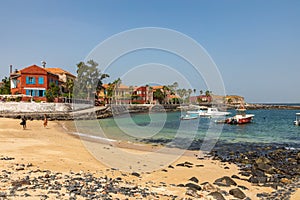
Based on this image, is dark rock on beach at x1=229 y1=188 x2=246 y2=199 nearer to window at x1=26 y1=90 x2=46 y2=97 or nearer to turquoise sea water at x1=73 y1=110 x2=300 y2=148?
turquoise sea water at x1=73 y1=110 x2=300 y2=148

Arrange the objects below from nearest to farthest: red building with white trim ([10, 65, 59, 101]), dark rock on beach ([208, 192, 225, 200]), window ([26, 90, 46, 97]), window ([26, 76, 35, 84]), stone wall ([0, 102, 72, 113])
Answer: dark rock on beach ([208, 192, 225, 200])
stone wall ([0, 102, 72, 113])
red building with white trim ([10, 65, 59, 101])
window ([26, 76, 35, 84])
window ([26, 90, 46, 97])

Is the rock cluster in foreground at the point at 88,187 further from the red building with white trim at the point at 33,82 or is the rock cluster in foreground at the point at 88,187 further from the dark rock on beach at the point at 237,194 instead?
the red building with white trim at the point at 33,82

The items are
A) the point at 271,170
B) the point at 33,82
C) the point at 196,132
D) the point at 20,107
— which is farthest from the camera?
the point at 33,82

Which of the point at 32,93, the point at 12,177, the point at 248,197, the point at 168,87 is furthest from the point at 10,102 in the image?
the point at 168,87

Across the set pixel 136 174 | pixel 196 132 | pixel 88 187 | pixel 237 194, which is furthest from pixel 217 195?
pixel 196 132

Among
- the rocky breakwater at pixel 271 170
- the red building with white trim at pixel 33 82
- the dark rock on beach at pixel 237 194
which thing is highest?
the red building with white trim at pixel 33 82

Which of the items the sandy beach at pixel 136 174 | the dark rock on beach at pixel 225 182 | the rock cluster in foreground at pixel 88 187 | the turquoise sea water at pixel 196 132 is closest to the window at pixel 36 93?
the turquoise sea water at pixel 196 132

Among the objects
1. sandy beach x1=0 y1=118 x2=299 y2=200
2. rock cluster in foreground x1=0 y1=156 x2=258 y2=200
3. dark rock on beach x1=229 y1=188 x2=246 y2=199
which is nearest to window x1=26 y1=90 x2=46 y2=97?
sandy beach x1=0 y1=118 x2=299 y2=200

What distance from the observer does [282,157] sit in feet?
59.7

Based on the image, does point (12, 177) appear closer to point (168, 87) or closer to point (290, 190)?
point (290, 190)

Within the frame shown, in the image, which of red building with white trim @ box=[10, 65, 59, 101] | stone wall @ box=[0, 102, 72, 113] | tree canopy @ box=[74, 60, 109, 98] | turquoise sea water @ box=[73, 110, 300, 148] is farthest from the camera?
tree canopy @ box=[74, 60, 109, 98]

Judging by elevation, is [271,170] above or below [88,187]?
below

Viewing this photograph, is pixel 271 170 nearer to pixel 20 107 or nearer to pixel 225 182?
pixel 225 182

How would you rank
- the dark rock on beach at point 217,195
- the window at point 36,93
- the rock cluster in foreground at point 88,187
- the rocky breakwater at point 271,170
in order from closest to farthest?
the rock cluster in foreground at point 88,187 → the dark rock on beach at point 217,195 → the rocky breakwater at point 271,170 → the window at point 36,93
